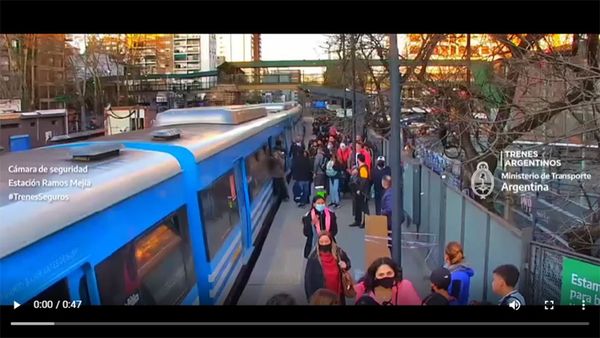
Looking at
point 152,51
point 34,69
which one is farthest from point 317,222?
point 34,69

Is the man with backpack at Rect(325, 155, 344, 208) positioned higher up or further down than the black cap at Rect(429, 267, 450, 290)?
higher up

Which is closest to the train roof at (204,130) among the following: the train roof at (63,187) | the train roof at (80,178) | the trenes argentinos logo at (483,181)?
the train roof at (80,178)

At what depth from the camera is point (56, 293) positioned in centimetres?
213

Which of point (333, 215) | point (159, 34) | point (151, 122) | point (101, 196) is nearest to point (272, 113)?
point (151, 122)

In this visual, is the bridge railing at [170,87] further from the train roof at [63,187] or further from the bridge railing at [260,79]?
the train roof at [63,187]

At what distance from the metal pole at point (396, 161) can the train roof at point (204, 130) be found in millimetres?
595

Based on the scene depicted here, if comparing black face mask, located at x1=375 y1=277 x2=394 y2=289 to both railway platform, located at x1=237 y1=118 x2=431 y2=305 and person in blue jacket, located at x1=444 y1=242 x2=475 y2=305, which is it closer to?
railway platform, located at x1=237 y1=118 x2=431 y2=305

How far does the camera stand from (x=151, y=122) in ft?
11.2

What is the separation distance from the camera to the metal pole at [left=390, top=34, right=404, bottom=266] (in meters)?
2.96

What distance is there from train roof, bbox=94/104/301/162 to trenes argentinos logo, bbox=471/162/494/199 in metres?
1.04

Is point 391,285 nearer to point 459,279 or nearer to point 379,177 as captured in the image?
point 459,279

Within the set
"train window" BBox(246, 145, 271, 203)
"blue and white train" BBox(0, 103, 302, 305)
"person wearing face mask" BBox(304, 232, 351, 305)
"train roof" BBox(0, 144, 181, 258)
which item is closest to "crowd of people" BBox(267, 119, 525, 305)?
"person wearing face mask" BBox(304, 232, 351, 305)

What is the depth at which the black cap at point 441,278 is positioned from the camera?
272cm

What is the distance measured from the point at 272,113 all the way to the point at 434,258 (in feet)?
4.79
